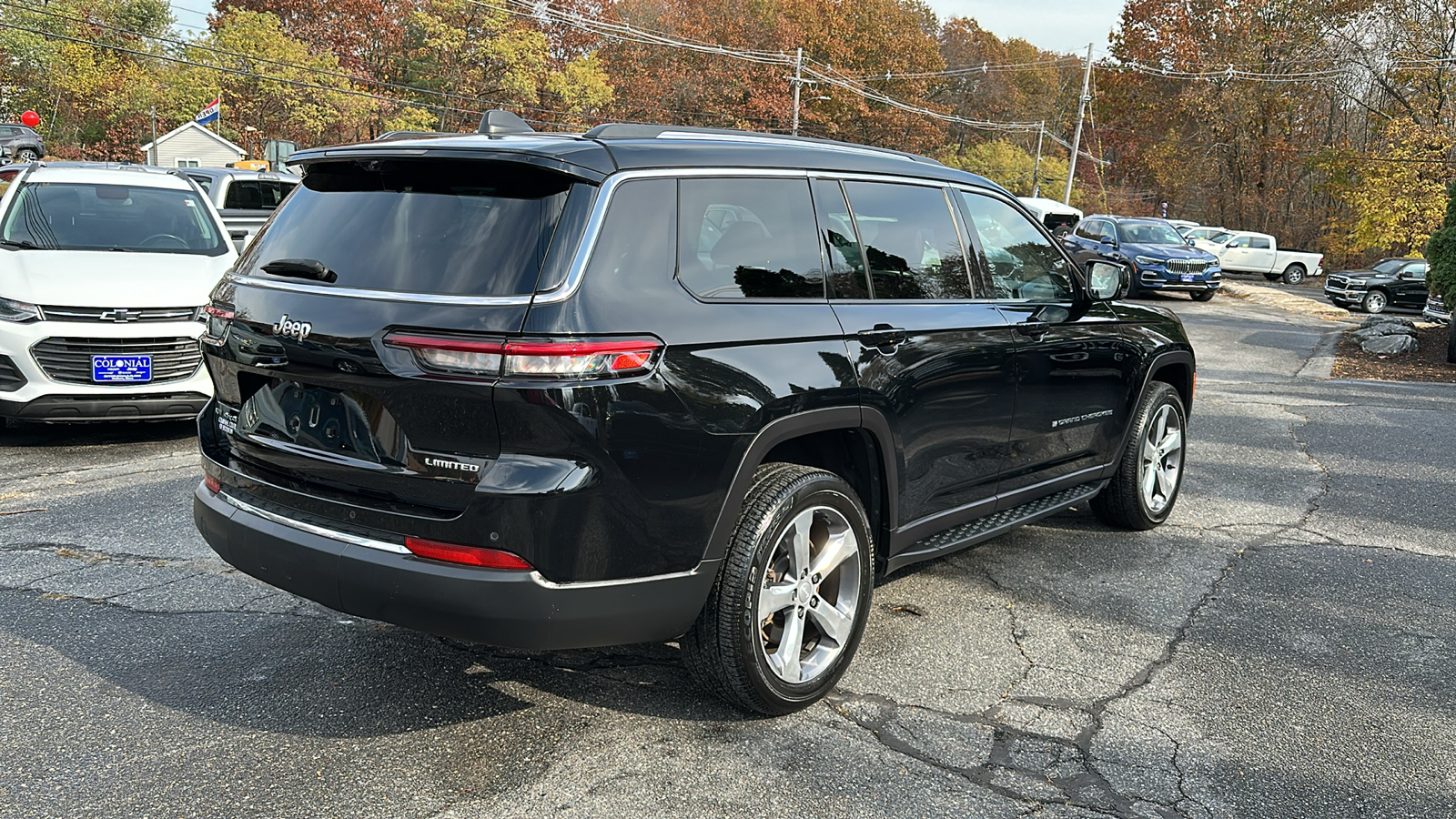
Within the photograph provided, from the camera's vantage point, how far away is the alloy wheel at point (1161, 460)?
570 cm

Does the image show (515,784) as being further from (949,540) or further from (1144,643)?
(1144,643)

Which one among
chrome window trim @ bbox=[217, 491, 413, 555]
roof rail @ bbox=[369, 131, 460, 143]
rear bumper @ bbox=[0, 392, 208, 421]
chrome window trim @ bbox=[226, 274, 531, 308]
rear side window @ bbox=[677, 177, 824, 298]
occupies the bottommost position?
rear bumper @ bbox=[0, 392, 208, 421]

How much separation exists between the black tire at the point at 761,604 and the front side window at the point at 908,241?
829mm

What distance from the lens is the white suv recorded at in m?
6.76

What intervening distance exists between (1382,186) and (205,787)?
3641 cm

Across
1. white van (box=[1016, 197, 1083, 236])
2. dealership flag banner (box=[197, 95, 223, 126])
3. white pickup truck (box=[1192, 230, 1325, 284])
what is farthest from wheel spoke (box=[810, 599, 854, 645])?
dealership flag banner (box=[197, 95, 223, 126])

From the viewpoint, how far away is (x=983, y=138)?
78.4 m

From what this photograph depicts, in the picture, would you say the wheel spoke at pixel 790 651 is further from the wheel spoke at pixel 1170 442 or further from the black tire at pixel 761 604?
the wheel spoke at pixel 1170 442

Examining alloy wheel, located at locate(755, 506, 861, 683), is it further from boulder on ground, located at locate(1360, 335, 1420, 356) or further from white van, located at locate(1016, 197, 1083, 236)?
white van, located at locate(1016, 197, 1083, 236)

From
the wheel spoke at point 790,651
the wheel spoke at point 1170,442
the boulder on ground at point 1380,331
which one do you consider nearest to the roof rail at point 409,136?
the wheel spoke at point 790,651

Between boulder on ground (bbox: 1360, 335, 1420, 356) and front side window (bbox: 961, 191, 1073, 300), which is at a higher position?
front side window (bbox: 961, 191, 1073, 300)

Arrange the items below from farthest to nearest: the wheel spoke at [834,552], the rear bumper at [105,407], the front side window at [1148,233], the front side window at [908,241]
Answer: the front side window at [1148,233]
the rear bumper at [105,407]
the front side window at [908,241]
the wheel spoke at [834,552]

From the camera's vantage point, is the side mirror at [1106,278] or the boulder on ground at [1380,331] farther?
the boulder on ground at [1380,331]

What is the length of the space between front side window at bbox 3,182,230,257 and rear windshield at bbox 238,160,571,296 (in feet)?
18.2
